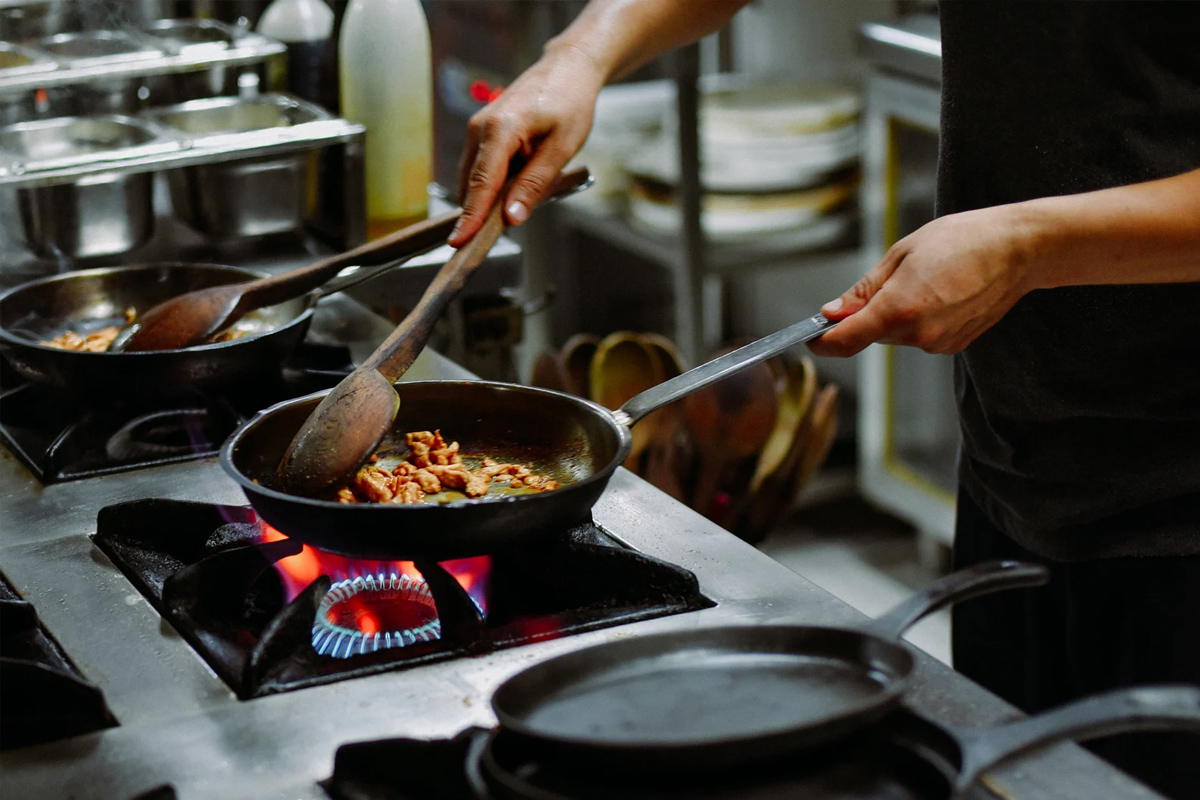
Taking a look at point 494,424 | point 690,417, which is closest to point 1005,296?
point 494,424

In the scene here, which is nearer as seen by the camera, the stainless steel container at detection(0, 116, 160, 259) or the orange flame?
the orange flame

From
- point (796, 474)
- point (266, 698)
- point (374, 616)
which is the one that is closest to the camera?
point (266, 698)

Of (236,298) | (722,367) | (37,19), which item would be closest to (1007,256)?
(722,367)

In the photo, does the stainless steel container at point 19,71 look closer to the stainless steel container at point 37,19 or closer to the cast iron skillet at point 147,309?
the stainless steel container at point 37,19

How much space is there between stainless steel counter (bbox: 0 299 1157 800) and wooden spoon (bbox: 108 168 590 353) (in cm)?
21

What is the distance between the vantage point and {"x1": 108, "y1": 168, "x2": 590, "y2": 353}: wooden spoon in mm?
1257

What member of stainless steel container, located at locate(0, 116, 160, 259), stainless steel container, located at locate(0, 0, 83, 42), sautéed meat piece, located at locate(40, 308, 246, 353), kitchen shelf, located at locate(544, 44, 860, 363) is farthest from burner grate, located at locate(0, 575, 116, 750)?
kitchen shelf, located at locate(544, 44, 860, 363)

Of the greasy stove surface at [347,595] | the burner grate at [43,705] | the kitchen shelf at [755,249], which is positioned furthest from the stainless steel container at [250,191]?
the kitchen shelf at [755,249]

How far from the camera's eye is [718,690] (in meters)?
0.72

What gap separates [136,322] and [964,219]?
0.77 meters

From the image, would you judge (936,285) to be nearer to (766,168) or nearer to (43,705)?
(43,705)

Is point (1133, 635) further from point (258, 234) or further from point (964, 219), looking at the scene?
point (258, 234)

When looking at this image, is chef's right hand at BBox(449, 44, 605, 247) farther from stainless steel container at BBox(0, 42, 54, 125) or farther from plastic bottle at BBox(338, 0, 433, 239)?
stainless steel container at BBox(0, 42, 54, 125)

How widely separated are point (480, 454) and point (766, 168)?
5.91 ft
